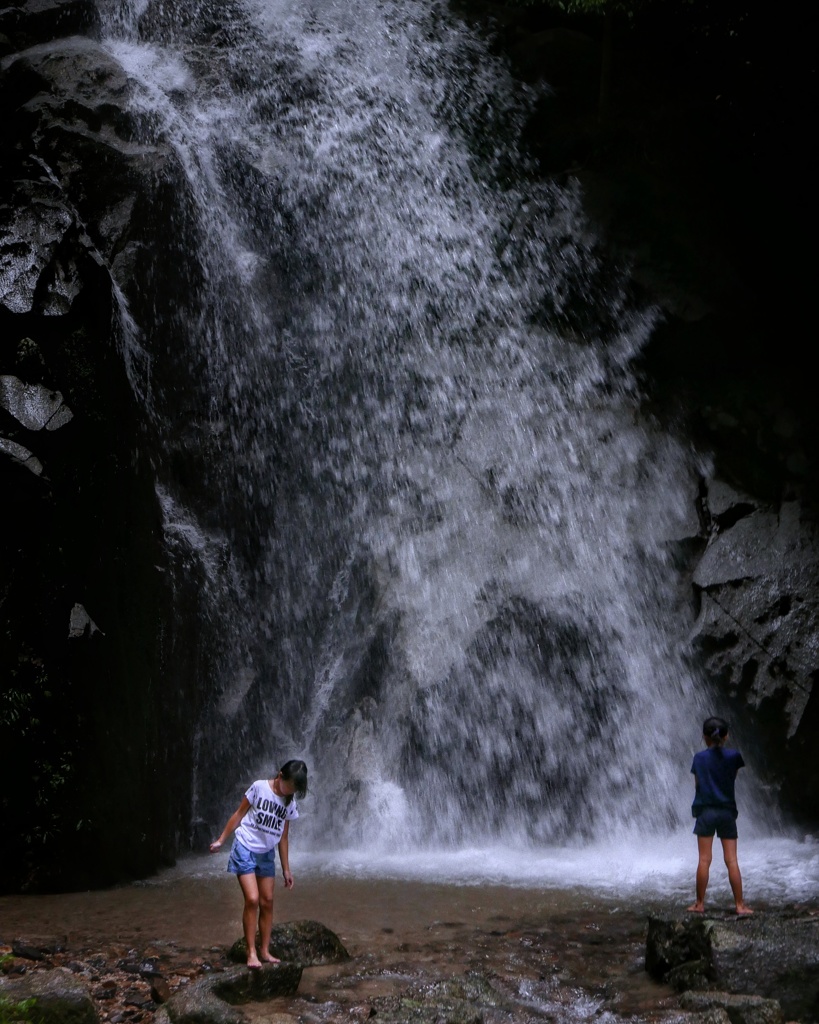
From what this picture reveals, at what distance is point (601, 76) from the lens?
13.6m

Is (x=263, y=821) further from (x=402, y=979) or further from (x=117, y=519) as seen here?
(x=117, y=519)

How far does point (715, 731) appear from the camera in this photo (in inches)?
250

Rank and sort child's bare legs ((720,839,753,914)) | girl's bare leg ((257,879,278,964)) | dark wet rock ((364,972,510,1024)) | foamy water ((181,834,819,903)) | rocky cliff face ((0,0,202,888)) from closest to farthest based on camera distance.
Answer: dark wet rock ((364,972,510,1024))
girl's bare leg ((257,879,278,964))
child's bare legs ((720,839,753,914))
foamy water ((181,834,819,903))
rocky cliff face ((0,0,202,888))

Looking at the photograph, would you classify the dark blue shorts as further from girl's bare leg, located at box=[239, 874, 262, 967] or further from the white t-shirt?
girl's bare leg, located at box=[239, 874, 262, 967]

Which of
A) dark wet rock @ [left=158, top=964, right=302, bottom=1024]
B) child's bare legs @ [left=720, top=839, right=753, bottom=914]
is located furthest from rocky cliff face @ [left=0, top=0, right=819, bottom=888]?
dark wet rock @ [left=158, top=964, right=302, bottom=1024]

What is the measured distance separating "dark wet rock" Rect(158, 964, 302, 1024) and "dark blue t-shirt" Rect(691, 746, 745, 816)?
10.1 feet

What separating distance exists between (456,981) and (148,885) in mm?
4192

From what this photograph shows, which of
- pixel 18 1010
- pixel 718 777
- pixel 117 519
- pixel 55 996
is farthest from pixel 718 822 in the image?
pixel 117 519

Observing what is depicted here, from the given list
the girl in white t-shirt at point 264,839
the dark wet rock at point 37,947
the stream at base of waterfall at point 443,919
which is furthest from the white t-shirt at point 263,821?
the dark wet rock at point 37,947

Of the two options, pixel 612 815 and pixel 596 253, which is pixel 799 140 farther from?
pixel 612 815

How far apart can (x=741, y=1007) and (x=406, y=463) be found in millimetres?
7696

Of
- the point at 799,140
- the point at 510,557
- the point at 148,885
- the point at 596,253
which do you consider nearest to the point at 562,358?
the point at 596,253

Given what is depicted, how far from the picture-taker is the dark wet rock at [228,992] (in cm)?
453

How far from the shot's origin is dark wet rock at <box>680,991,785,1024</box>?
454 centimetres
